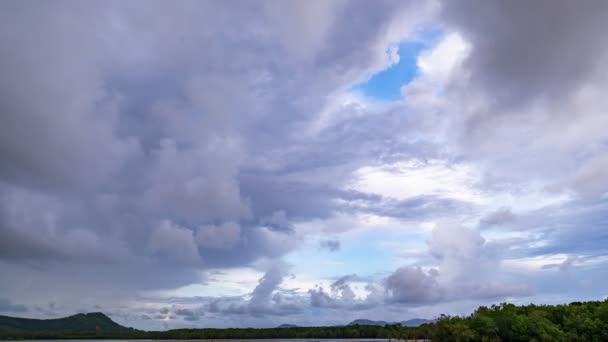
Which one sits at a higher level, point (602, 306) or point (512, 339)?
point (602, 306)

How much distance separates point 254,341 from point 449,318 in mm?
157427

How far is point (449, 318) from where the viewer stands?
49312 mm

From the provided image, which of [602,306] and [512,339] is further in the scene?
[602,306]

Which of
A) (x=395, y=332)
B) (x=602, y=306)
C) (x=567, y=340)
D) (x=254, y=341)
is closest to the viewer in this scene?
(x=567, y=340)

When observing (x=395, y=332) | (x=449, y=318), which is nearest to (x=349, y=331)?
(x=395, y=332)

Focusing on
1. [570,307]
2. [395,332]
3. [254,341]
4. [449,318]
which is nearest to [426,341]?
[449,318]

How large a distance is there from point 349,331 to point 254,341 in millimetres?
39782

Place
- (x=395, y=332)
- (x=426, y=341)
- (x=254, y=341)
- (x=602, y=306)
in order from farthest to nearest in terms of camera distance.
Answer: (x=254, y=341) → (x=395, y=332) → (x=426, y=341) → (x=602, y=306)

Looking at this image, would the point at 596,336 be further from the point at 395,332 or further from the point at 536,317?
the point at 395,332

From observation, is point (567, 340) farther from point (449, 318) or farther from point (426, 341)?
point (426, 341)

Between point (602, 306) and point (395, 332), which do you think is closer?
point (602, 306)

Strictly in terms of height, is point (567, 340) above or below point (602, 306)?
below

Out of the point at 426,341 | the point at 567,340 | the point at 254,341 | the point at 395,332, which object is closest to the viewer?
the point at 567,340

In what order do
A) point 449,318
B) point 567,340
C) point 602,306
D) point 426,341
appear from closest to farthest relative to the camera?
point 567,340 → point 602,306 → point 449,318 → point 426,341
